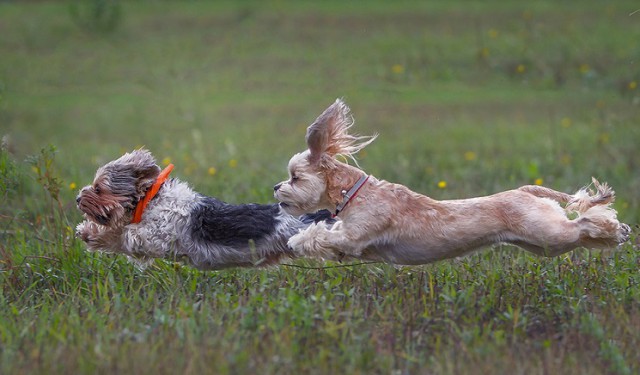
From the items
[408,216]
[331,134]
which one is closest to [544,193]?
[408,216]

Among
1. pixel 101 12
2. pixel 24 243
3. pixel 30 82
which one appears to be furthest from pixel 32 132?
pixel 24 243

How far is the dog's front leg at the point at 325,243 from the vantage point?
618 centimetres

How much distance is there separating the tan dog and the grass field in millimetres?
298

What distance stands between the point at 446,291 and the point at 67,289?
269 cm

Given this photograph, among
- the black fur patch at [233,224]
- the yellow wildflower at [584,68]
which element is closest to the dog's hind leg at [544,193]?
the black fur patch at [233,224]

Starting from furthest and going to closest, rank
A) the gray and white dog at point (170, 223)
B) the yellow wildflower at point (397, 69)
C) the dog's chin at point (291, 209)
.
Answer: the yellow wildflower at point (397, 69), the gray and white dog at point (170, 223), the dog's chin at point (291, 209)

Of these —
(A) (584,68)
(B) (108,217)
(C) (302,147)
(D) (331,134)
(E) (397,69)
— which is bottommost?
(B) (108,217)

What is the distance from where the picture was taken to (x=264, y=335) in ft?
17.5

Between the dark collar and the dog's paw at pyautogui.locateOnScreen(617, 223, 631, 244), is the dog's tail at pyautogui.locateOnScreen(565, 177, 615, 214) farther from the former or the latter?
the dark collar

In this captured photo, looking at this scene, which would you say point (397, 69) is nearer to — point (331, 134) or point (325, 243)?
point (331, 134)

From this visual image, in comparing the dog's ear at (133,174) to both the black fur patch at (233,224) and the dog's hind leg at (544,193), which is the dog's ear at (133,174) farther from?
the dog's hind leg at (544,193)

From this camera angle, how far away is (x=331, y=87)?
18875mm

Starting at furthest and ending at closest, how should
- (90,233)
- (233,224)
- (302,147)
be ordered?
(302,147) → (90,233) → (233,224)

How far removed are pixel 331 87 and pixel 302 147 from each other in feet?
16.4
